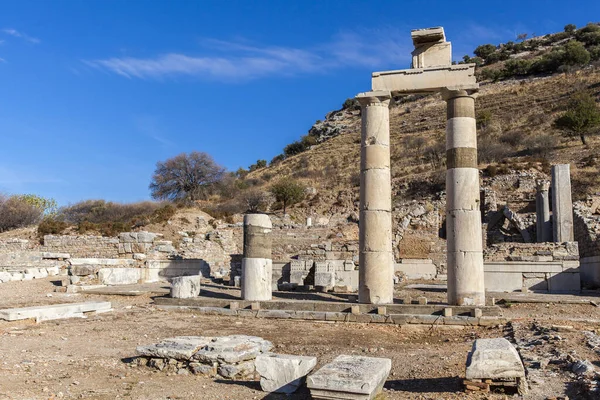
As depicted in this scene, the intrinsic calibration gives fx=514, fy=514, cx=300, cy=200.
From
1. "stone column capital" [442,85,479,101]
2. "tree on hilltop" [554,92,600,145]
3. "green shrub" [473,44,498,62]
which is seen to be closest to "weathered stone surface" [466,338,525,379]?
"stone column capital" [442,85,479,101]

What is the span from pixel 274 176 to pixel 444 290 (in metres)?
44.2

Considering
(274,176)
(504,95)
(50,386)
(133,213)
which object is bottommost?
(50,386)

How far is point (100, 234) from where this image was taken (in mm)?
29578

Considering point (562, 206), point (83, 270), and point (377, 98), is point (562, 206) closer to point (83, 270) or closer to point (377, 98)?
point (377, 98)

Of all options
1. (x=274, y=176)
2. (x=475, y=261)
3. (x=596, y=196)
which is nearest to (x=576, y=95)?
(x=596, y=196)

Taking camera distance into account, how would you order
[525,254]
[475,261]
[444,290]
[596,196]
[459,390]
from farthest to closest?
[596,196], [525,254], [444,290], [475,261], [459,390]

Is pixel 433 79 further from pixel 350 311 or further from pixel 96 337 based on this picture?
pixel 96 337

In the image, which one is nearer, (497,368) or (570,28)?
(497,368)

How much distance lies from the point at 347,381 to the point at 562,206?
→ 2218 cm

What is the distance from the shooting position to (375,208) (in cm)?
1288

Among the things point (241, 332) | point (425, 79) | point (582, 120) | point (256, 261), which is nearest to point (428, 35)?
point (425, 79)

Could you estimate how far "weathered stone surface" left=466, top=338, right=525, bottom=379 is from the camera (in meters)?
5.68

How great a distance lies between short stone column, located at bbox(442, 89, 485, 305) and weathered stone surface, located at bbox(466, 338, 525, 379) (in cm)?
646

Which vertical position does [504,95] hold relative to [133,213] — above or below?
above
